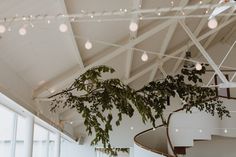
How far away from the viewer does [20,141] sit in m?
9.21

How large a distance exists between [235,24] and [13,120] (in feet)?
26.7

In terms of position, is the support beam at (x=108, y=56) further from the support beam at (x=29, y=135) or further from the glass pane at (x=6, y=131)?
the glass pane at (x=6, y=131)

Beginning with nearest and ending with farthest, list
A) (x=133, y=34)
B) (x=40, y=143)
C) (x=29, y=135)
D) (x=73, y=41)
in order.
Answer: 1. (x=73, y=41)
2. (x=133, y=34)
3. (x=29, y=135)
4. (x=40, y=143)

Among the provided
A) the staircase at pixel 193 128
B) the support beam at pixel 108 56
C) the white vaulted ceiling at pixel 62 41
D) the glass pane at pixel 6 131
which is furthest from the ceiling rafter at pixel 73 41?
the staircase at pixel 193 128

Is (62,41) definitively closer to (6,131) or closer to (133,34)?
(133,34)

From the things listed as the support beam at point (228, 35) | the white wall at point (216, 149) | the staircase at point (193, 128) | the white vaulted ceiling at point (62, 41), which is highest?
the support beam at point (228, 35)

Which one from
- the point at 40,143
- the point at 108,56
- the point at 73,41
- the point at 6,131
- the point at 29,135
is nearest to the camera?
the point at 73,41

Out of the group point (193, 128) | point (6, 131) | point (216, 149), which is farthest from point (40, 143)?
point (216, 149)

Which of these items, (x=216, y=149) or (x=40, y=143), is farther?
(x=216, y=149)

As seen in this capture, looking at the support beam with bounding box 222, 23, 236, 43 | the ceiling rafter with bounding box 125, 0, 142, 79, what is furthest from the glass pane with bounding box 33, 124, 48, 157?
the support beam with bounding box 222, 23, 236, 43

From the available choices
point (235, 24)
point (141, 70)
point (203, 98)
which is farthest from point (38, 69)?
point (235, 24)

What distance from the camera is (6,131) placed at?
7980 mm

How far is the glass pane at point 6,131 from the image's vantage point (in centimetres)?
772

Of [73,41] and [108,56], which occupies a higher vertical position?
[108,56]
